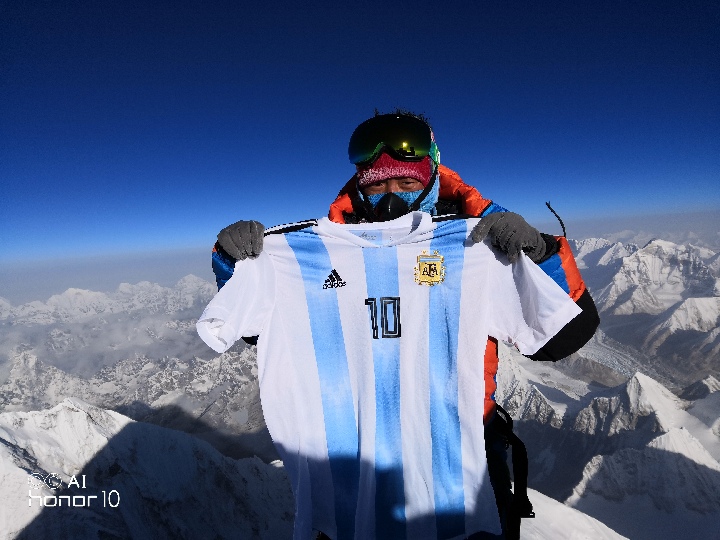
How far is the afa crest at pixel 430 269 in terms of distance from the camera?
358 centimetres

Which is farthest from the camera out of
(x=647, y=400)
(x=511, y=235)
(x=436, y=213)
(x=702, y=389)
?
(x=702, y=389)

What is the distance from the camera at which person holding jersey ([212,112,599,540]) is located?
3.34 meters

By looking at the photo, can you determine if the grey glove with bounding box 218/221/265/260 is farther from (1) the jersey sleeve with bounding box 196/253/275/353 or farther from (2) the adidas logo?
(2) the adidas logo

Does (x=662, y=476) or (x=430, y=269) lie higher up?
(x=430, y=269)

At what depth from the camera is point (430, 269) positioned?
3600 mm

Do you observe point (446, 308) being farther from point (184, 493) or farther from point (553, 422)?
point (553, 422)

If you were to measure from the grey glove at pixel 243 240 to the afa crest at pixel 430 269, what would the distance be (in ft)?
5.96

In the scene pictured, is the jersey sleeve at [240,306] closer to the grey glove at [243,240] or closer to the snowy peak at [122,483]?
the grey glove at [243,240]

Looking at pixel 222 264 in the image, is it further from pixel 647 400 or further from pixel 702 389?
pixel 702 389

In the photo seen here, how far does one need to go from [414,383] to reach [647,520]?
92029 millimetres

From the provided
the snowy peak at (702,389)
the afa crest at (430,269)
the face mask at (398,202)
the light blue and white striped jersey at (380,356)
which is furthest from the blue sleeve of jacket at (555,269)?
the snowy peak at (702,389)

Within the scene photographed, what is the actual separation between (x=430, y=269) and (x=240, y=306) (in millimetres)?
2158

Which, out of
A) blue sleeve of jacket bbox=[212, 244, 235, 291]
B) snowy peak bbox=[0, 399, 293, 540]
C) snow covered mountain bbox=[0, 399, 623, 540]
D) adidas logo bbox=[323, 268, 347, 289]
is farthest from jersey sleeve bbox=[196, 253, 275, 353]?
snowy peak bbox=[0, 399, 293, 540]

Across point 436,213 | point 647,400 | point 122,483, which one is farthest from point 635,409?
point 436,213
